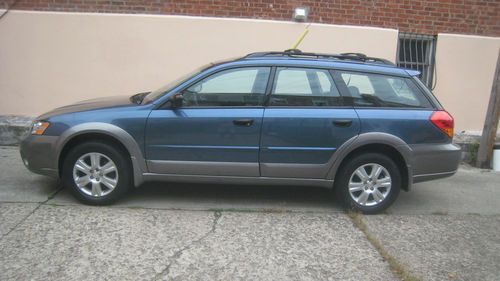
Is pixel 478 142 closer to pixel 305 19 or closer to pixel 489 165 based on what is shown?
pixel 489 165

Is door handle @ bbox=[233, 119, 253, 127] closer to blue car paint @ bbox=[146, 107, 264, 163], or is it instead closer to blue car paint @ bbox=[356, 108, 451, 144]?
blue car paint @ bbox=[146, 107, 264, 163]

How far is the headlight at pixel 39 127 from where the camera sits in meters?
4.69

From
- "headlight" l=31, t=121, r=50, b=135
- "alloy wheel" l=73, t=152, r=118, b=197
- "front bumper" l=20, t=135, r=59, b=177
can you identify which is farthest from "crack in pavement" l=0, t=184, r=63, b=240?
"headlight" l=31, t=121, r=50, b=135

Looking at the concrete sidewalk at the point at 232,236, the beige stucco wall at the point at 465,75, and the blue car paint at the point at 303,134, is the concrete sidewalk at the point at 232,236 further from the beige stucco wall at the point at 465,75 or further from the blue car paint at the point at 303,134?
the beige stucco wall at the point at 465,75

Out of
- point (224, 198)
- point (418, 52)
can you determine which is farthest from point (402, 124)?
point (418, 52)

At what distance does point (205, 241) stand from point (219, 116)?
125 centimetres

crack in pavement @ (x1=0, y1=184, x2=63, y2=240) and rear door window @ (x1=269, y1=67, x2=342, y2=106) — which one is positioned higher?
rear door window @ (x1=269, y1=67, x2=342, y2=106)

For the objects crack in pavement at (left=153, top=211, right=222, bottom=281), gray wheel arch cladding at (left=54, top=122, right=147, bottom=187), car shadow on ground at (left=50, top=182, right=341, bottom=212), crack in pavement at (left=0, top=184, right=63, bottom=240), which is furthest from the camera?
car shadow on ground at (left=50, top=182, right=341, bottom=212)

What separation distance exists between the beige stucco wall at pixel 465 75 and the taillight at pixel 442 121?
11.5 ft

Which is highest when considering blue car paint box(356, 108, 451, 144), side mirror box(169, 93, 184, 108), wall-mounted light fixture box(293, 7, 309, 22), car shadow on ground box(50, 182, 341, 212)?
wall-mounted light fixture box(293, 7, 309, 22)

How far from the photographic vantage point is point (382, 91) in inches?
190

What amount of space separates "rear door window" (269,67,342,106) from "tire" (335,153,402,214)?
25.9 inches

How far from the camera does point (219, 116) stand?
15.2 feet

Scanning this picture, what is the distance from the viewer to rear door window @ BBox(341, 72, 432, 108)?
4.80 m
